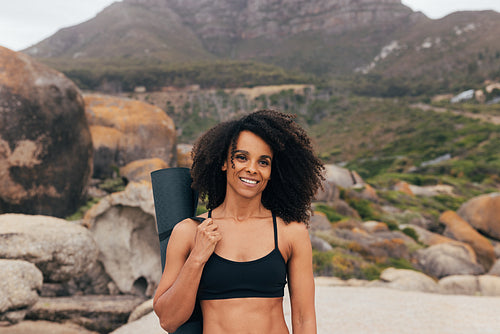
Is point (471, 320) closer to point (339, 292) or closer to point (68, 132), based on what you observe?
point (339, 292)

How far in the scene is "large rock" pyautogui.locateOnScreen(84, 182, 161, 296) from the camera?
26.7 ft

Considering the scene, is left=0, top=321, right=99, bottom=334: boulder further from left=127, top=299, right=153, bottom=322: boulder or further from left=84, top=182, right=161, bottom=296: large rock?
left=84, top=182, right=161, bottom=296: large rock

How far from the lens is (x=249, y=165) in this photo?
6.57 ft

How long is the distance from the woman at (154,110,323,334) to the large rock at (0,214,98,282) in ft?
16.4

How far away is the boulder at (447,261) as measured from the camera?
11711mm

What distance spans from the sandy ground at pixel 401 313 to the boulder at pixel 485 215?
1100cm

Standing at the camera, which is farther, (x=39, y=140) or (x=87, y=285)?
(x=39, y=140)

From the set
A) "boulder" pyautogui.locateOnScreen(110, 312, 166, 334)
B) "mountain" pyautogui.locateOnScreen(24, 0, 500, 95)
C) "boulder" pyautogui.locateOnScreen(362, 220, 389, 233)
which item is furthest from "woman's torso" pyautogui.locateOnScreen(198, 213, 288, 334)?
"mountain" pyautogui.locateOnScreen(24, 0, 500, 95)

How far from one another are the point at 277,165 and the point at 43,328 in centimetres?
569

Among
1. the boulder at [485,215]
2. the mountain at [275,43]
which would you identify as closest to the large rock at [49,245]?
the boulder at [485,215]

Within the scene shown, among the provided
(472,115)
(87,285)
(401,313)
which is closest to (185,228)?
(401,313)

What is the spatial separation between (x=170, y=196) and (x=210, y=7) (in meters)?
180

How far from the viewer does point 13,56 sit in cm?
929

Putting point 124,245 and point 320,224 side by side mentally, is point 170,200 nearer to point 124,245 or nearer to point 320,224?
point 124,245
